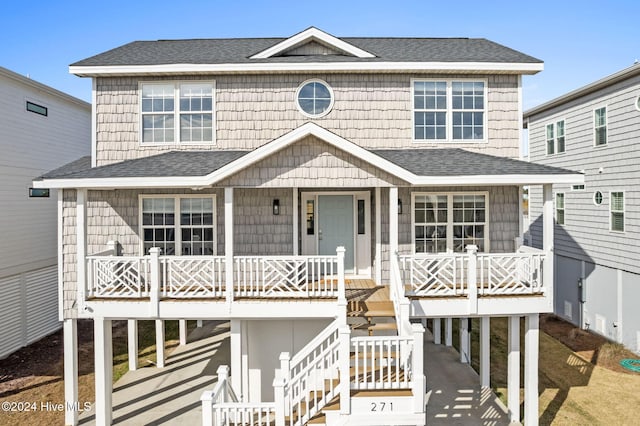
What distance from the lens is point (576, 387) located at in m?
10.9

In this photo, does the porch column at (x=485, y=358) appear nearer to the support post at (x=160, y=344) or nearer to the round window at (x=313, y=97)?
the round window at (x=313, y=97)

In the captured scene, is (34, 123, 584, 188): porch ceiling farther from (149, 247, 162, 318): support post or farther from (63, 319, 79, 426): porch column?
(63, 319, 79, 426): porch column

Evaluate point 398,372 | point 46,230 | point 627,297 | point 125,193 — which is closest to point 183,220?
point 125,193

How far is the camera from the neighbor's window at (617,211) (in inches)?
544

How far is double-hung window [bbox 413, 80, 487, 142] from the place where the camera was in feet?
35.3

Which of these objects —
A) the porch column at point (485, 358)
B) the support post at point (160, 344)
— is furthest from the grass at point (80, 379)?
the porch column at point (485, 358)

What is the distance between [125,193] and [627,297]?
648 inches

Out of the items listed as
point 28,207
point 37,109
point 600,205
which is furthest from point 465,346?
point 37,109

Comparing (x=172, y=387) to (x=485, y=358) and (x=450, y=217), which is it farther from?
(x=450, y=217)

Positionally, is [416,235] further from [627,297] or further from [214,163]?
[627,297]

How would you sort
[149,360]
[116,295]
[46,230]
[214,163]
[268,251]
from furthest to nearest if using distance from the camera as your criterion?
1. [46,230]
2. [149,360]
3. [268,251]
4. [214,163]
5. [116,295]

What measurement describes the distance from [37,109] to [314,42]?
11.4 meters

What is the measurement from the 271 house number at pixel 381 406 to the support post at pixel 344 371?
417 millimetres

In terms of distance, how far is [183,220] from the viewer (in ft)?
34.2
